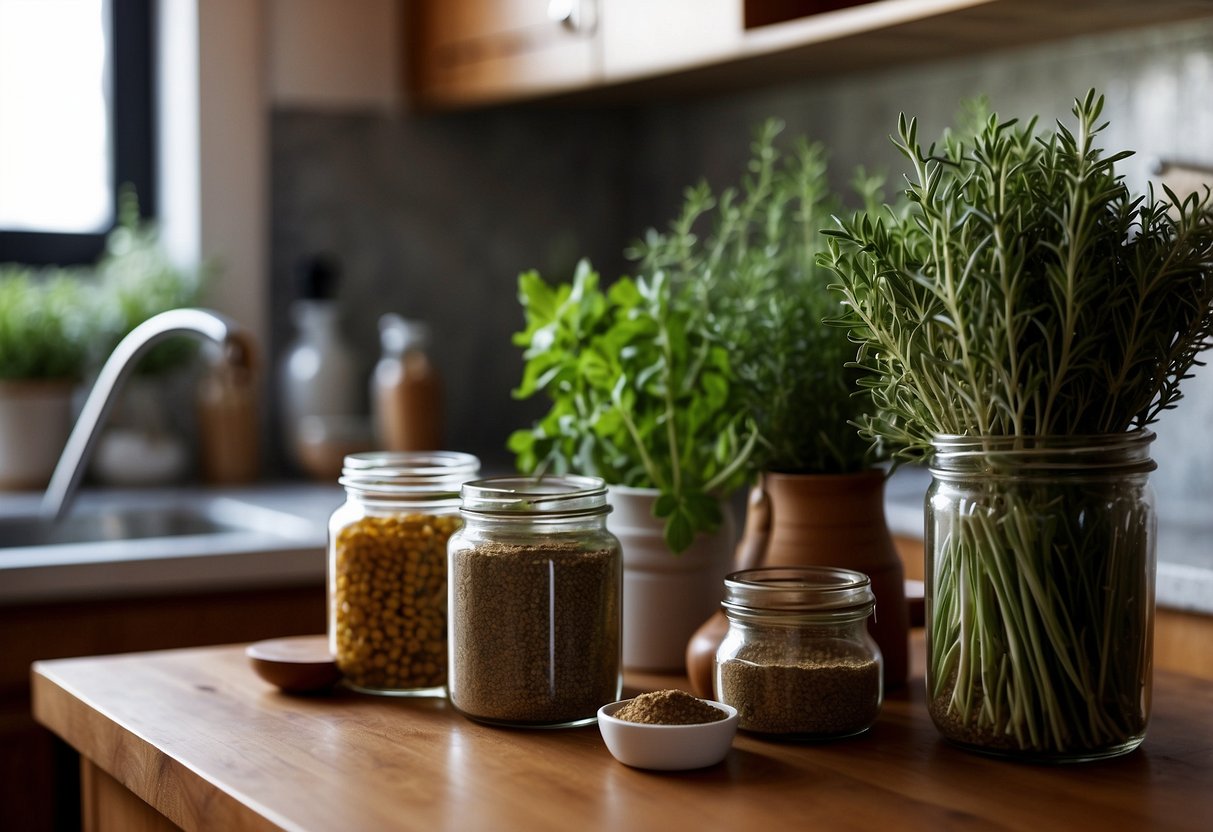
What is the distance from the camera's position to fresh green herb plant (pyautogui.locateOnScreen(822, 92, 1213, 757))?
32.4 inches

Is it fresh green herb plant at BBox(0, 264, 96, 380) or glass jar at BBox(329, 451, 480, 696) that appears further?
fresh green herb plant at BBox(0, 264, 96, 380)

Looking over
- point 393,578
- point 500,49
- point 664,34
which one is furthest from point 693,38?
point 393,578

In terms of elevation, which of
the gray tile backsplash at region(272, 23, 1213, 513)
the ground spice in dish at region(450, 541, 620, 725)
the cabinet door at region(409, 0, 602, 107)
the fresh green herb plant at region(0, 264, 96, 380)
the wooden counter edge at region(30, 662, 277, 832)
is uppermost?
the cabinet door at region(409, 0, 602, 107)

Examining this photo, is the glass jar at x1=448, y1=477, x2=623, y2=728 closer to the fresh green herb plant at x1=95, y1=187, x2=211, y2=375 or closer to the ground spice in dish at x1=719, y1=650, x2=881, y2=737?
the ground spice in dish at x1=719, y1=650, x2=881, y2=737

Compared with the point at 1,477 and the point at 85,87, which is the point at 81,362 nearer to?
the point at 1,477

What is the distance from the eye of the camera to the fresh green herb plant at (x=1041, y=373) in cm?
82

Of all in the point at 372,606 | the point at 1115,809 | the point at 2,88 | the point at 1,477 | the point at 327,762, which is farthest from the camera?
the point at 2,88

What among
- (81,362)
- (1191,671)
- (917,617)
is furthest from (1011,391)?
(81,362)

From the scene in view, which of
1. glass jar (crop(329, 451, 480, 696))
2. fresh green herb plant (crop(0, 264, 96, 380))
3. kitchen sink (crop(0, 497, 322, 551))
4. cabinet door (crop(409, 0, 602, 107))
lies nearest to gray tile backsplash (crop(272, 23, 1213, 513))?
cabinet door (crop(409, 0, 602, 107))

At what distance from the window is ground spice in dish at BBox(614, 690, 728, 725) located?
211 cm

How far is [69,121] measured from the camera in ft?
8.79

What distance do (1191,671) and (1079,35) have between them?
90 centimetres

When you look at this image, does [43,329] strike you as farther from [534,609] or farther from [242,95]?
[534,609]

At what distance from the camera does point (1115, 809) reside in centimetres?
77
